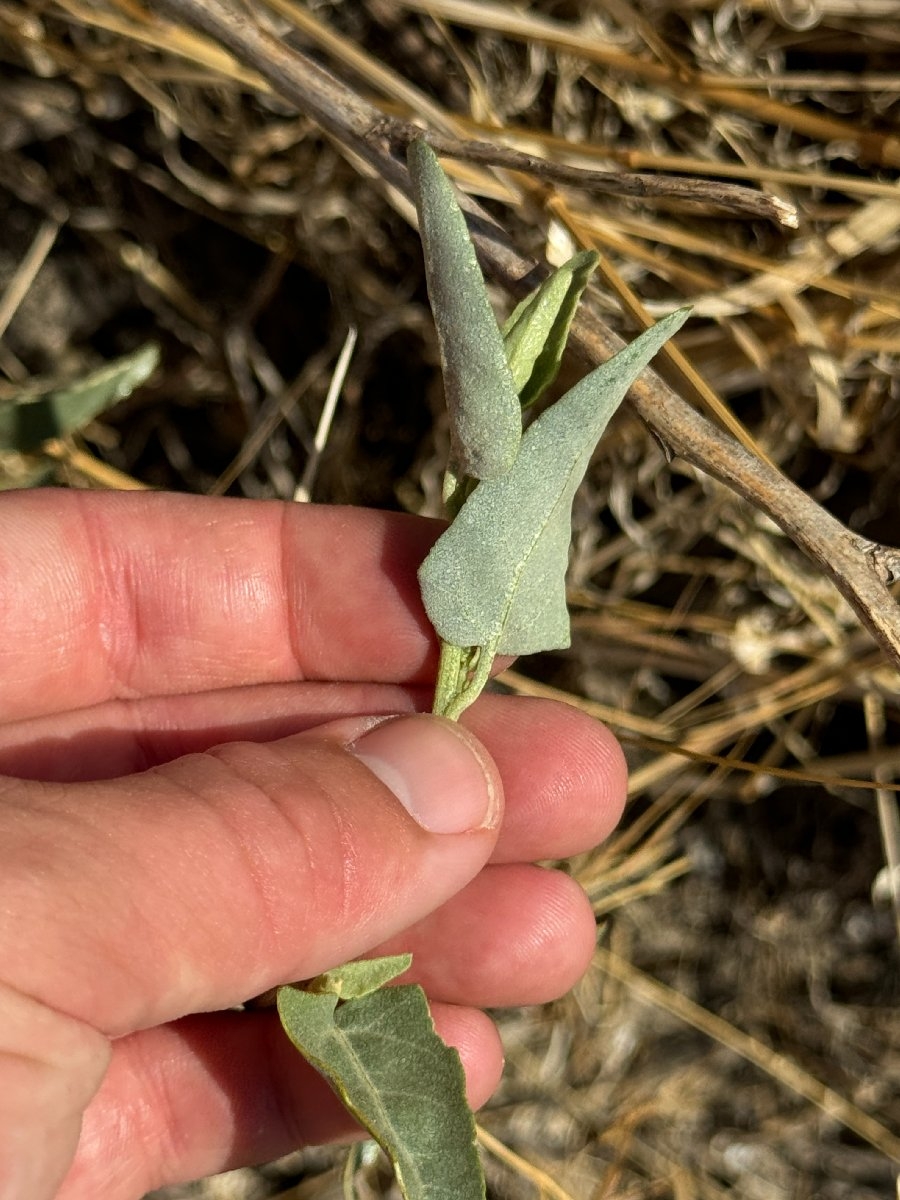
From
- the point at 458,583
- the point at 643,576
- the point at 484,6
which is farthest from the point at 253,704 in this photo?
the point at 484,6

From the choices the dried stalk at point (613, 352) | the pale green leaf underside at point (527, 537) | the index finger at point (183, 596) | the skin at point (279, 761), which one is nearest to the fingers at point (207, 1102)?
the skin at point (279, 761)

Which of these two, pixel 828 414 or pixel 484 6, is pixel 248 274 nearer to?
pixel 484 6

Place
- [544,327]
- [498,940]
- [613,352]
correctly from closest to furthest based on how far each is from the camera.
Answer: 1. [544,327]
2. [613,352]
3. [498,940]

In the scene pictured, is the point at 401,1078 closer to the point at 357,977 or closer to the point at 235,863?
the point at 357,977

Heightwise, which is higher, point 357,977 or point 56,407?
point 56,407

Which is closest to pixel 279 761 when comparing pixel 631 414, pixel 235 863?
pixel 235 863

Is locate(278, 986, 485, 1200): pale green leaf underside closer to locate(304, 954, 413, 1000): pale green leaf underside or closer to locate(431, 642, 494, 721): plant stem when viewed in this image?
locate(304, 954, 413, 1000): pale green leaf underside

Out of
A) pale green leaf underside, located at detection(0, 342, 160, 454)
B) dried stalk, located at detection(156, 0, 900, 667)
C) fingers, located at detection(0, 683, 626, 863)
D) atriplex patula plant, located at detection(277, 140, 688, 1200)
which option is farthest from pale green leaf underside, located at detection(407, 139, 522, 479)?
pale green leaf underside, located at detection(0, 342, 160, 454)
